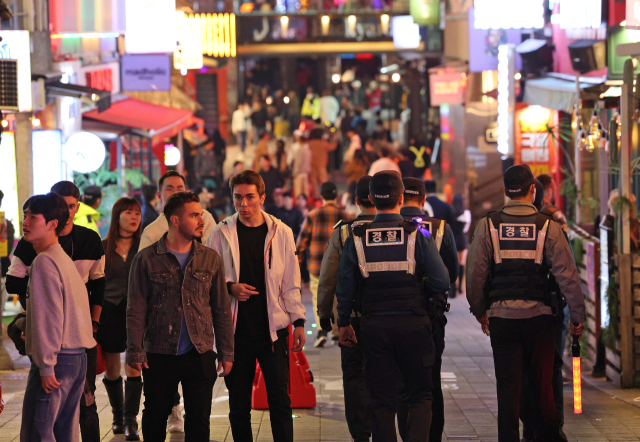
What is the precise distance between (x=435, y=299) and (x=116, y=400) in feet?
9.22

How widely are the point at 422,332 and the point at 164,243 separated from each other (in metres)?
1.69

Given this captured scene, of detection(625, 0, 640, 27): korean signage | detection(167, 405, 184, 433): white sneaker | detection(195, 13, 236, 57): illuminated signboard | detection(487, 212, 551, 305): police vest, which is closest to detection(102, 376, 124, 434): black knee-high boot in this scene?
detection(167, 405, 184, 433): white sneaker

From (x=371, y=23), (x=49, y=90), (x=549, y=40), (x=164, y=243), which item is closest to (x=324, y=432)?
(x=164, y=243)

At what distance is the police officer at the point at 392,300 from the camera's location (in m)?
5.48

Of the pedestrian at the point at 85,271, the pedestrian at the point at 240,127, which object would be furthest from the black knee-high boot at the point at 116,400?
the pedestrian at the point at 240,127

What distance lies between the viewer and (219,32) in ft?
81.5

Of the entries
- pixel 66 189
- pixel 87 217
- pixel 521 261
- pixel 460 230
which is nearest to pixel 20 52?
pixel 87 217

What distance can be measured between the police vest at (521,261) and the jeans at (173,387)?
2147 millimetres

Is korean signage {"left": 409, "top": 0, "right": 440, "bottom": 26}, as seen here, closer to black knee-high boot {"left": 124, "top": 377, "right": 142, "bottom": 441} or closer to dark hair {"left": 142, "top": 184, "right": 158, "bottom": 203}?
dark hair {"left": 142, "top": 184, "right": 158, "bottom": 203}

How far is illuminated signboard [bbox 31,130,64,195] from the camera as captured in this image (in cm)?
1409

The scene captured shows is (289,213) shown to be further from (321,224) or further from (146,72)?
(321,224)

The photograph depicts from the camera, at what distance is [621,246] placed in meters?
8.65

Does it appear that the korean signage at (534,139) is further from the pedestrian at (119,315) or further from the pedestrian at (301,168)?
the pedestrian at (119,315)

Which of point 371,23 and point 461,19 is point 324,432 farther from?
point 371,23
